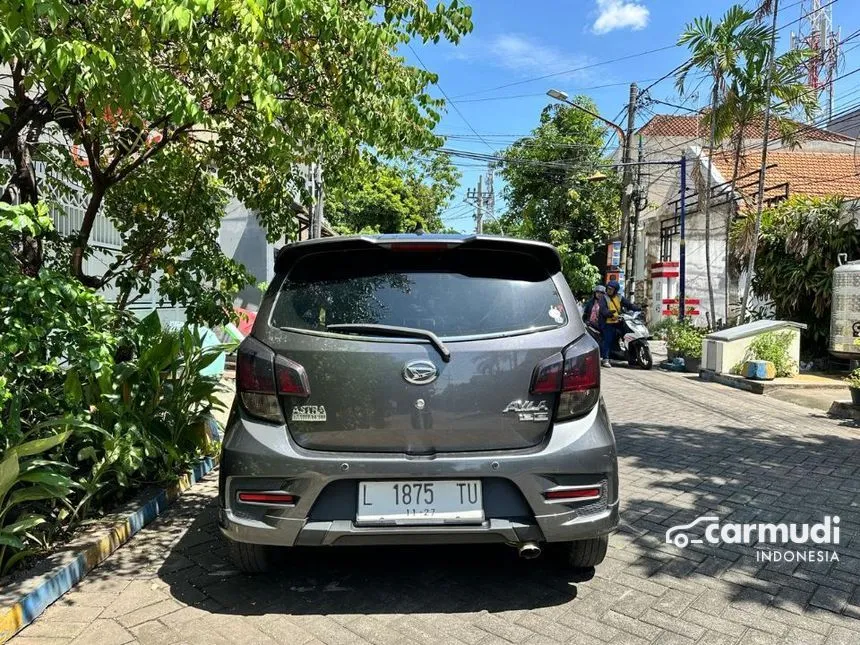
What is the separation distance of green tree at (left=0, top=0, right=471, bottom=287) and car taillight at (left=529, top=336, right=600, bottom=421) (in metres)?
1.83

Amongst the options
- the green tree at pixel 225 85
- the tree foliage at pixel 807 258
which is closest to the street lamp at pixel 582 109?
the tree foliage at pixel 807 258

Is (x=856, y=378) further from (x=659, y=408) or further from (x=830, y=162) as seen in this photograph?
(x=830, y=162)

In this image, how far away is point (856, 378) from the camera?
737cm

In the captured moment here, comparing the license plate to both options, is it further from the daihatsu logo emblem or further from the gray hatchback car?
the daihatsu logo emblem

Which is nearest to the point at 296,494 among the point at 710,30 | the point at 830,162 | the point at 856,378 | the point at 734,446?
the point at 734,446

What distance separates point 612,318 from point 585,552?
32.5 feet

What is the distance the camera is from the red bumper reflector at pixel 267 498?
8.62 ft

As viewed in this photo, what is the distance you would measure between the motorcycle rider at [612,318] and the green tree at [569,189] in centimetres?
1324

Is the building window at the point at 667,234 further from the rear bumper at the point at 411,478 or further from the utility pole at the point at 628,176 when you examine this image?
the rear bumper at the point at 411,478

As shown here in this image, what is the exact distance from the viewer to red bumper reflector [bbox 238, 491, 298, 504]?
8.62 feet

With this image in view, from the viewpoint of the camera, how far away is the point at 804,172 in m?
23.1

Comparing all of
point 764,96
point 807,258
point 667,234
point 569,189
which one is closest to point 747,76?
point 764,96

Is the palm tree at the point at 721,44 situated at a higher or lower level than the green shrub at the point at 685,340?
higher

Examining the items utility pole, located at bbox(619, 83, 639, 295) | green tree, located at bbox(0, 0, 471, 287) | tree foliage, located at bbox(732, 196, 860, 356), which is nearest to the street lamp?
utility pole, located at bbox(619, 83, 639, 295)
